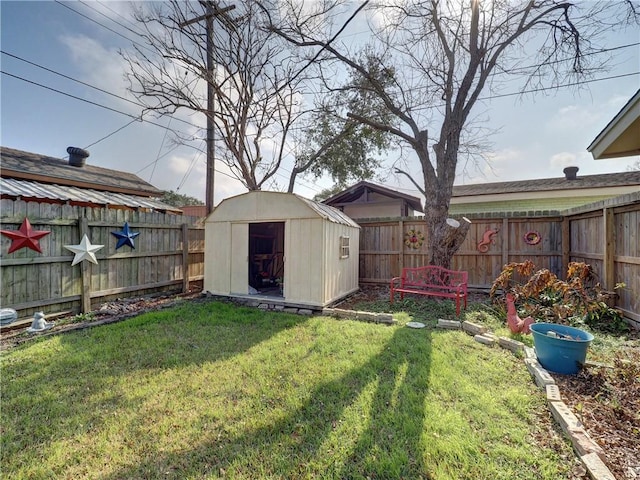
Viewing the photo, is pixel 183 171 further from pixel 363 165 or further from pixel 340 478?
pixel 340 478

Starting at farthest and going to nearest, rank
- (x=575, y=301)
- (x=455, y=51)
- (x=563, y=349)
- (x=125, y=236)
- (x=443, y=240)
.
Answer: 1. (x=455, y=51)
2. (x=443, y=240)
3. (x=125, y=236)
4. (x=575, y=301)
5. (x=563, y=349)

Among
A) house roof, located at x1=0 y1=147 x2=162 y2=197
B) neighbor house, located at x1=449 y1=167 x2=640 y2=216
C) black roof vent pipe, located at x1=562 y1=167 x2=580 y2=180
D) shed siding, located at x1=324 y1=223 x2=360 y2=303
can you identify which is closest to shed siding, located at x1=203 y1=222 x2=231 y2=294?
shed siding, located at x1=324 y1=223 x2=360 y2=303

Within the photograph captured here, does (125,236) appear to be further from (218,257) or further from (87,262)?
(218,257)

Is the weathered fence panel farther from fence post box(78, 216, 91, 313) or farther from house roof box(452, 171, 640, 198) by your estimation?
house roof box(452, 171, 640, 198)

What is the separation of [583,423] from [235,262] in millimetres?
5971

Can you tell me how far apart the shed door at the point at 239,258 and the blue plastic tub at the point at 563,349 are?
208 inches

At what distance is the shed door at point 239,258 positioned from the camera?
640cm

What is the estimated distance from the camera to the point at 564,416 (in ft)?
7.23

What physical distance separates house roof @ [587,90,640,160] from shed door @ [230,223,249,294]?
6.15 metres

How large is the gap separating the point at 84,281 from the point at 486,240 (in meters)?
9.08

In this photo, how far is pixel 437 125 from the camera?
756cm

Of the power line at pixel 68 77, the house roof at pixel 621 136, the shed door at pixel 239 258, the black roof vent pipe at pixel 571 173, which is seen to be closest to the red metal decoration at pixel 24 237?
the shed door at pixel 239 258

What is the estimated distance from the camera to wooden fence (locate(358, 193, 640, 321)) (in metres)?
4.50

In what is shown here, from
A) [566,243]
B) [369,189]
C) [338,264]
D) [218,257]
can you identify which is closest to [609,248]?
[566,243]
